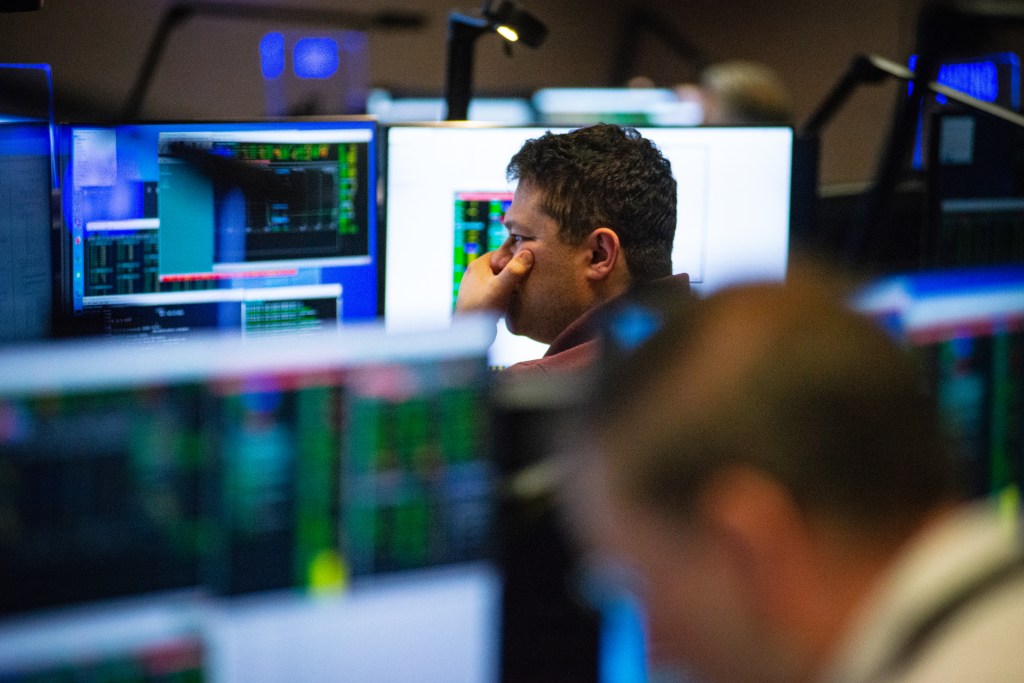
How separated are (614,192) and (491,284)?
0.26 m

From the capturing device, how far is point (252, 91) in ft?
15.2

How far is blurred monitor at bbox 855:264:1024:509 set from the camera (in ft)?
3.56

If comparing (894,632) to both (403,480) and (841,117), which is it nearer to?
(403,480)

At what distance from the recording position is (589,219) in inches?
71.2

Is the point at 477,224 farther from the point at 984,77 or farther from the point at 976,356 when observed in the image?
the point at 984,77

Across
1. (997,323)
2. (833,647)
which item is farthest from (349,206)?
(833,647)

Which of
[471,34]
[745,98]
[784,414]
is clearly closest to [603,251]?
[471,34]

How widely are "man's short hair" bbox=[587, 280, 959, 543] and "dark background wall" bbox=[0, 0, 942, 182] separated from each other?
393 cm

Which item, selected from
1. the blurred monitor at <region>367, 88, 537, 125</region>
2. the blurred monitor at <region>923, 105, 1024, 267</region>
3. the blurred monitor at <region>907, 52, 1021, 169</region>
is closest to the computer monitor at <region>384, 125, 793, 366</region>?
the blurred monitor at <region>923, 105, 1024, 267</region>

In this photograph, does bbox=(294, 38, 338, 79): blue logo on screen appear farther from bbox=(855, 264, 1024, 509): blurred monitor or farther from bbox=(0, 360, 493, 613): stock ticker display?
bbox=(0, 360, 493, 613): stock ticker display

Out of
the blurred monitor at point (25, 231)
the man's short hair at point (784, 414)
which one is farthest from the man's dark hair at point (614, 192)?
the man's short hair at point (784, 414)

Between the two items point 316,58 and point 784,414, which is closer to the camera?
point 784,414

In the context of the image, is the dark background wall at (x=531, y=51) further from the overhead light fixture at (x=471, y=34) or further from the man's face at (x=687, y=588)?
the man's face at (x=687, y=588)

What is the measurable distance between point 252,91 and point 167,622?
4.12m
